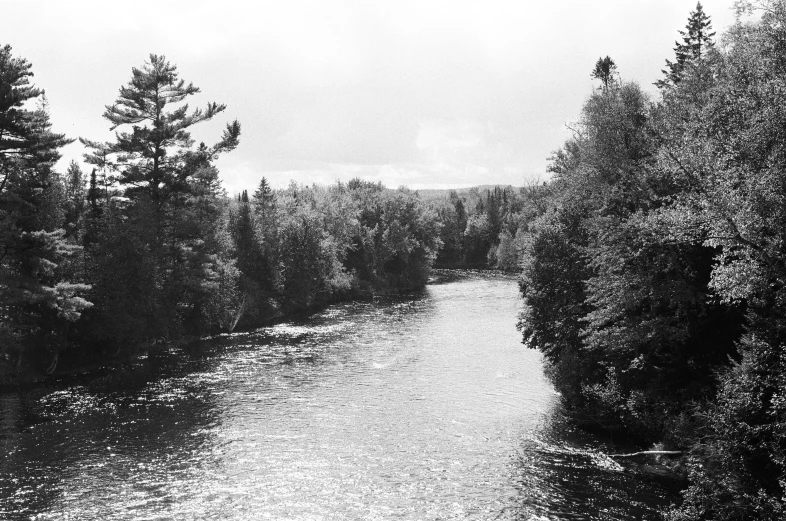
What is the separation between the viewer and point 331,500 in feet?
75.2

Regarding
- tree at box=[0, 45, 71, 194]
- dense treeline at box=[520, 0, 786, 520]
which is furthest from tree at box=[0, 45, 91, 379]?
dense treeline at box=[520, 0, 786, 520]

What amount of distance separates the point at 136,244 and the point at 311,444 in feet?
97.0

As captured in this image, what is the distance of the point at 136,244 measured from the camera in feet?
163

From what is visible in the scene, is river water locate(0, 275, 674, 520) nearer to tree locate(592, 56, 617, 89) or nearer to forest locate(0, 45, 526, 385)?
forest locate(0, 45, 526, 385)

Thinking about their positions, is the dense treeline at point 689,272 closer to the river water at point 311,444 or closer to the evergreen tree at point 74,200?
the river water at point 311,444

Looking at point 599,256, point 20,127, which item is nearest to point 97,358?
point 20,127

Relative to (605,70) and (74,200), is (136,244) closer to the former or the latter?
(74,200)

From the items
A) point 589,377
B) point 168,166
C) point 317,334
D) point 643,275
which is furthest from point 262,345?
point 643,275

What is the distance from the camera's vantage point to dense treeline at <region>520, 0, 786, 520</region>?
18.9 meters

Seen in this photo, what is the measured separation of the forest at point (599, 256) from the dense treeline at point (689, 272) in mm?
102

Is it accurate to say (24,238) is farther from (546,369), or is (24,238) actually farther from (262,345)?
(546,369)

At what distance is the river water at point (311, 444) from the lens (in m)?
22.5

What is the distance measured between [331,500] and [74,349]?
109ft

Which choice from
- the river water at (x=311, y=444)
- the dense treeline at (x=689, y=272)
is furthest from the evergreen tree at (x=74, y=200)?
the dense treeline at (x=689, y=272)
